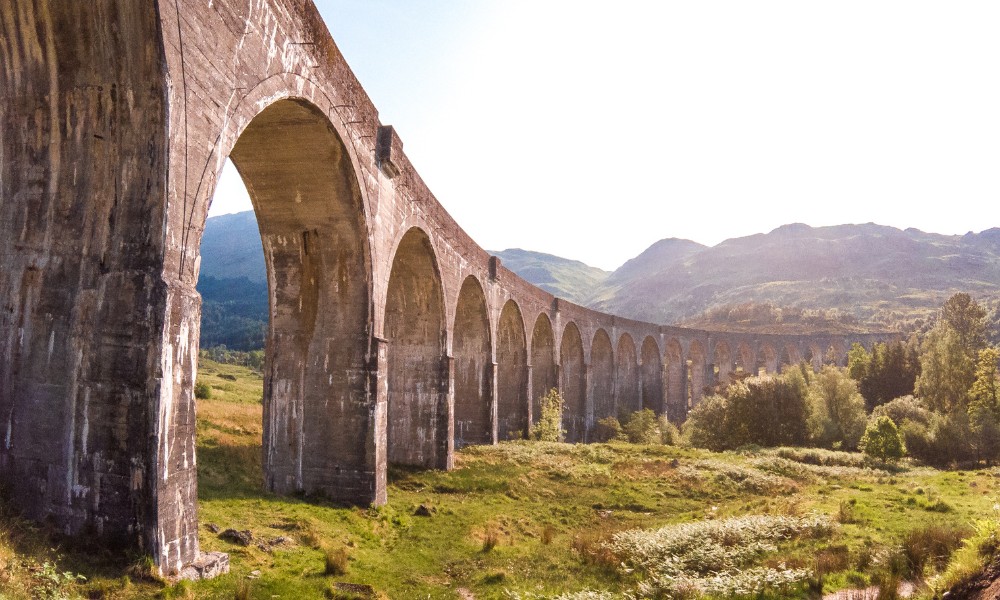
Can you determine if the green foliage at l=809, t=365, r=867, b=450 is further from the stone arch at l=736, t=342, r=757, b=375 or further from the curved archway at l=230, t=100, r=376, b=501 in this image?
the curved archway at l=230, t=100, r=376, b=501

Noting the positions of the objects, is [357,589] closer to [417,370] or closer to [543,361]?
[417,370]

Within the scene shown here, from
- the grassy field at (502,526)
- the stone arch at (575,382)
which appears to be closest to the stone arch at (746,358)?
the stone arch at (575,382)

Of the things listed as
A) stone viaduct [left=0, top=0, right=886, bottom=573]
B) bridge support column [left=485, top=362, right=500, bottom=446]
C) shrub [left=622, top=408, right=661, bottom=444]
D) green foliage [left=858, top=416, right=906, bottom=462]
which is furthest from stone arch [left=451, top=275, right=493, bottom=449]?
green foliage [left=858, top=416, right=906, bottom=462]

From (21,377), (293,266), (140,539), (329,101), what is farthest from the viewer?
(293,266)

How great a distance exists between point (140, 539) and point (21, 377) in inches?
93.3

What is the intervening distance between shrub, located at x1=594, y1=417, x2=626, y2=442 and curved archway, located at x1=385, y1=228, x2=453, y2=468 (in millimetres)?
21274

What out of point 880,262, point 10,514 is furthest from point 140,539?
point 880,262

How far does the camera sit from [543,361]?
1361 inches

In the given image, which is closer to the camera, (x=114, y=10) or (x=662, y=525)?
(x=114, y=10)

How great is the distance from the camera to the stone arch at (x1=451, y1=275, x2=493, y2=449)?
2448 centimetres

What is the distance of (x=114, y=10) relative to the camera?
21.2 feet

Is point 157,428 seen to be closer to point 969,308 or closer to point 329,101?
point 329,101

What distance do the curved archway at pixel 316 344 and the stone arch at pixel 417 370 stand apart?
548 cm

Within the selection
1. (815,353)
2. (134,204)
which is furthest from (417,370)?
(815,353)
